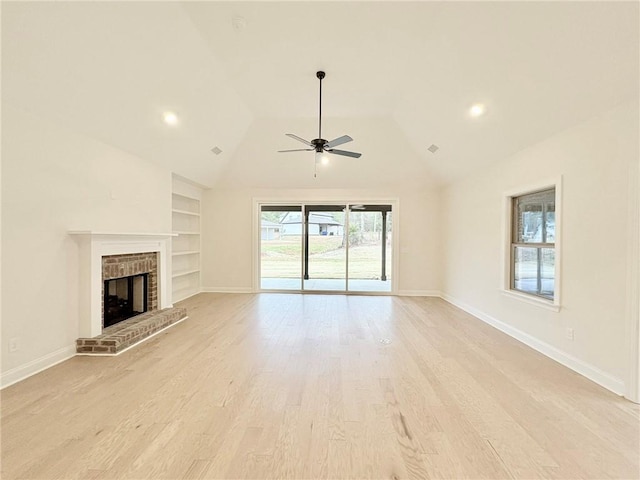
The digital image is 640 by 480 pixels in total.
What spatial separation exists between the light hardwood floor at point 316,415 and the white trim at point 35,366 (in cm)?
10

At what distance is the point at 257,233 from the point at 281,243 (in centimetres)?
63

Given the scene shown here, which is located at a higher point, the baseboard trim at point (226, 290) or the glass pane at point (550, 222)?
the glass pane at point (550, 222)

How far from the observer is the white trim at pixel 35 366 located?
2570mm

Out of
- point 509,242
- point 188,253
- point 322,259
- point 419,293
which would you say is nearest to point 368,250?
point 322,259

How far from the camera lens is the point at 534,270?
380cm

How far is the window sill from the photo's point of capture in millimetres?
3270

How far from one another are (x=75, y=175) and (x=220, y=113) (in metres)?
2.18

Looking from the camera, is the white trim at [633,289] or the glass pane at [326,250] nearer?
the white trim at [633,289]

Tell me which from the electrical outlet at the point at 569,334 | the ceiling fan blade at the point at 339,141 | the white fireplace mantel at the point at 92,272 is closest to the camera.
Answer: the electrical outlet at the point at 569,334

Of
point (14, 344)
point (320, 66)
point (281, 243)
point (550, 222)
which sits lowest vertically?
point (14, 344)

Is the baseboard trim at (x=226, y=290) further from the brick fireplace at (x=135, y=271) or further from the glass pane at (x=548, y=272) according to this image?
the glass pane at (x=548, y=272)

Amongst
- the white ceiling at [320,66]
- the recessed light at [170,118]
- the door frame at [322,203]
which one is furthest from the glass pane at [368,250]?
the recessed light at [170,118]

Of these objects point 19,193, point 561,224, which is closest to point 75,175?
point 19,193

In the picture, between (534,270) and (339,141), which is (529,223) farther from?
(339,141)
